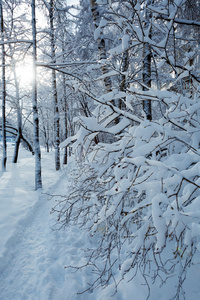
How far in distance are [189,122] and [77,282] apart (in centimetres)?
287

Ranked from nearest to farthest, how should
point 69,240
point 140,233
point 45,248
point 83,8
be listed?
point 140,233 < point 45,248 < point 69,240 < point 83,8

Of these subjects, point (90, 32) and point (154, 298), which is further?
point (90, 32)

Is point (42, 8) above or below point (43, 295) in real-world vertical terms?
above

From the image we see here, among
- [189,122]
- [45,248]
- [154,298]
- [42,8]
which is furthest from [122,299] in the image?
[42,8]

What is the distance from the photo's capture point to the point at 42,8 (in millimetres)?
8273

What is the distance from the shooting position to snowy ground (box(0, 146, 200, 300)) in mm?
2459

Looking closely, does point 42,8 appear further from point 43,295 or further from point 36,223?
point 43,295

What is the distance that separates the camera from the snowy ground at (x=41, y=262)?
2459mm

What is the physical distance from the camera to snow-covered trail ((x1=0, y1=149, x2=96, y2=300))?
254 cm

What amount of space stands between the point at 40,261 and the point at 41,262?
39 mm

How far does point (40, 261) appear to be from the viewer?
3186 millimetres

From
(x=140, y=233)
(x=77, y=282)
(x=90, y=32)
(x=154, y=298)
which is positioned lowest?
(x=77, y=282)

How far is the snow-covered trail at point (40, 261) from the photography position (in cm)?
254

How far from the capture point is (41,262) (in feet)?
10.4
